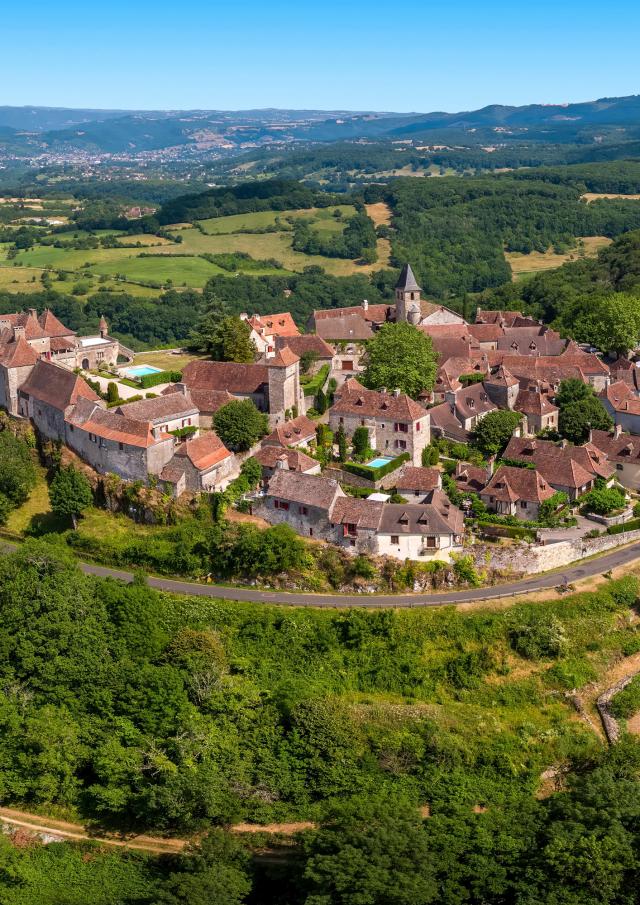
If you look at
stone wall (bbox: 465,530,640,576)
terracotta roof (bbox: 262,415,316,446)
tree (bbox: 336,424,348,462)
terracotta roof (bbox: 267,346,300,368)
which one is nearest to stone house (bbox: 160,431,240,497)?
terracotta roof (bbox: 262,415,316,446)

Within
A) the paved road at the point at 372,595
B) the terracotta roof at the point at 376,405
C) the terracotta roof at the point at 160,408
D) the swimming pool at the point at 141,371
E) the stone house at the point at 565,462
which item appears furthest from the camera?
the swimming pool at the point at 141,371

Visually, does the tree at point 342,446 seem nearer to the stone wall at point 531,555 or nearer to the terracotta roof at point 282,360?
the terracotta roof at point 282,360

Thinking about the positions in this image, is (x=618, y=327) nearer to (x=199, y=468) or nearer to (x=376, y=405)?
(x=376, y=405)

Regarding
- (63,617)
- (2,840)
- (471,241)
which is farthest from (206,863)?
(471,241)

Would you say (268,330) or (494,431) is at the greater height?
(268,330)

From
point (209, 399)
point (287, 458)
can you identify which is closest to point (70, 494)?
point (209, 399)

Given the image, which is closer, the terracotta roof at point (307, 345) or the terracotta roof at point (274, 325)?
the terracotta roof at point (307, 345)

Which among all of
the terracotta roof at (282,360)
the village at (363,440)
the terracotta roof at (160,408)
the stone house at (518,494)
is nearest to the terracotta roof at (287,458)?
the village at (363,440)
